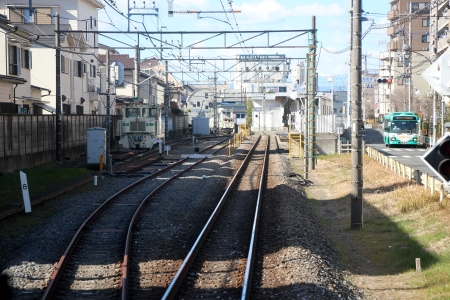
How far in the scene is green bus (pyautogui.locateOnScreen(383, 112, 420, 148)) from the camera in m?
44.7

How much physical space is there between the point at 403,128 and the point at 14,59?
2710 centimetres

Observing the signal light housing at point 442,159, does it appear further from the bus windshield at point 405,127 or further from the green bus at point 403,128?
the bus windshield at point 405,127

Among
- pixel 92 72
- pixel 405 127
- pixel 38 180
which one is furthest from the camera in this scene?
pixel 92 72

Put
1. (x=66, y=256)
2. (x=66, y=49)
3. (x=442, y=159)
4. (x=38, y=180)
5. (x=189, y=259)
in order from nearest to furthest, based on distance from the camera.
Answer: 1. (x=442, y=159)
2. (x=189, y=259)
3. (x=66, y=256)
4. (x=38, y=180)
5. (x=66, y=49)

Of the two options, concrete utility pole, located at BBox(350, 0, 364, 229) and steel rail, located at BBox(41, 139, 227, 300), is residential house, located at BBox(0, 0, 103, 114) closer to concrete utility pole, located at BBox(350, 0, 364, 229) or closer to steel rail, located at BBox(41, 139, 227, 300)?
steel rail, located at BBox(41, 139, 227, 300)

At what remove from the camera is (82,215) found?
14602mm

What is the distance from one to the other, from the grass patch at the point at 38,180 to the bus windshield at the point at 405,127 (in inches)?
1053

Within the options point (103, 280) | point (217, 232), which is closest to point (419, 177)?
point (217, 232)

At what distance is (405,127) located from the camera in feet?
147

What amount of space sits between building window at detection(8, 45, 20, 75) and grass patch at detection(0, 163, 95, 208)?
7971mm

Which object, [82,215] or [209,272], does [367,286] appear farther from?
[82,215]

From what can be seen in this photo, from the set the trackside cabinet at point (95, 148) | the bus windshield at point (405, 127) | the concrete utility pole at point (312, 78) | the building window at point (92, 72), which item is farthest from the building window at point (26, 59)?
the bus windshield at point (405, 127)

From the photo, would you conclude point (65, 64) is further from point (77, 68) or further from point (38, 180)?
point (38, 180)

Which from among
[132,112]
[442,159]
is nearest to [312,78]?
[132,112]
